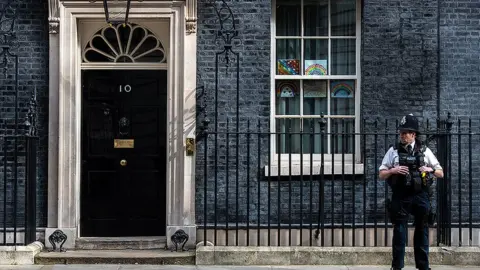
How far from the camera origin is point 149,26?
420 inches

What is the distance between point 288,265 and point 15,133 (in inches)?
151

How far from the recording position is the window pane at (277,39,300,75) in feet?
35.6

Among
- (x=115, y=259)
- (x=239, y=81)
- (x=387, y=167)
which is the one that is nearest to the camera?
(x=387, y=167)

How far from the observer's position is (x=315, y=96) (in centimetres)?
1088

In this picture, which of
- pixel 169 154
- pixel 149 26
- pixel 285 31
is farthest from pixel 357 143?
pixel 149 26

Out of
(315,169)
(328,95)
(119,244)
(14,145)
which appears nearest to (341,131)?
(328,95)

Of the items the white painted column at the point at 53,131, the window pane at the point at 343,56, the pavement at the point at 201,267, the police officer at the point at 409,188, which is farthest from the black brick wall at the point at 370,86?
the police officer at the point at 409,188

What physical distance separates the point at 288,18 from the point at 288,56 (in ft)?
1.71

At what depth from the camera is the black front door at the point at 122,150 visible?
1065 cm

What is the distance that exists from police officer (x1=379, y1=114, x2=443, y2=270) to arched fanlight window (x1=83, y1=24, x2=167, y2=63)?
3.76 meters

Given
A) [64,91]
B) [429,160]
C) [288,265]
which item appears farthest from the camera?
[64,91]

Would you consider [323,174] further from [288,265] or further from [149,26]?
[149,26]

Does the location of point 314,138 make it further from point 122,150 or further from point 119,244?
point 119,244

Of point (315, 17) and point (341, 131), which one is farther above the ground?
point (315, 17)
